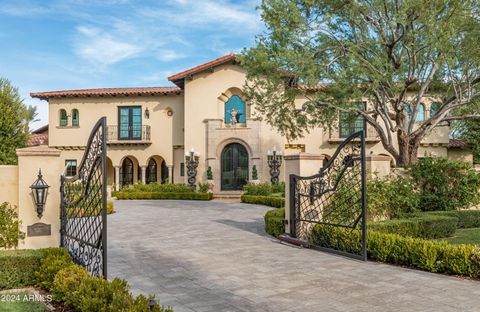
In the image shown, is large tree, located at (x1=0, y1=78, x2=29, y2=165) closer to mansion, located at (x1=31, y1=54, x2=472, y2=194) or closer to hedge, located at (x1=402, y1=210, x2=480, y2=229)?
mansion, located at (x1=31, y1=54, x2=472, y2=194)

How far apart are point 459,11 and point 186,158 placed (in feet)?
55.3

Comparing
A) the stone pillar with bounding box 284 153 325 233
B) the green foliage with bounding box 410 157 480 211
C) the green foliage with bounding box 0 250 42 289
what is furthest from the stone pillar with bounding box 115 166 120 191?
the green foliage with bounding box 0 250 42 289

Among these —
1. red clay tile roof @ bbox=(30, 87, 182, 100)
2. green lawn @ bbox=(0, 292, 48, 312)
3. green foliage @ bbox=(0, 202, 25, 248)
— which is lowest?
green lawn @ bbox=(0, 292, 48, 312)

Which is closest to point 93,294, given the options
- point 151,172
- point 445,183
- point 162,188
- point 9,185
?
point 9,185

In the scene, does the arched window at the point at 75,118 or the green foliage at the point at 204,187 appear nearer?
the green foliage at the point at 204,187

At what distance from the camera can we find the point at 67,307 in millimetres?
4789

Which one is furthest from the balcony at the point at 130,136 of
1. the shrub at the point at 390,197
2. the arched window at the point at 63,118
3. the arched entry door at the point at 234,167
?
the shrub at the point at 390,197

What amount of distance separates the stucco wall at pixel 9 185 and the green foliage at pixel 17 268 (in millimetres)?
1031

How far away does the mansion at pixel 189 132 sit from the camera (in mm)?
24938

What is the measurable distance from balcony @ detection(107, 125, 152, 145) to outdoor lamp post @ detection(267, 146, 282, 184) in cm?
887

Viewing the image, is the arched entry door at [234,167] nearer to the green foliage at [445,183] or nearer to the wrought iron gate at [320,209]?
the green foliage at [445,183]

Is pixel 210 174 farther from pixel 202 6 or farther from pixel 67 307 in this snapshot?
pixel 67 307

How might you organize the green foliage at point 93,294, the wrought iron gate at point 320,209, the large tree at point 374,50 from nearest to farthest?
the green foliage at point 93,294 < the wrought iron gate at point 320,209 < the large tree at point 374,50

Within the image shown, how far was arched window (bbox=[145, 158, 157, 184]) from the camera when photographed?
1134 inches
